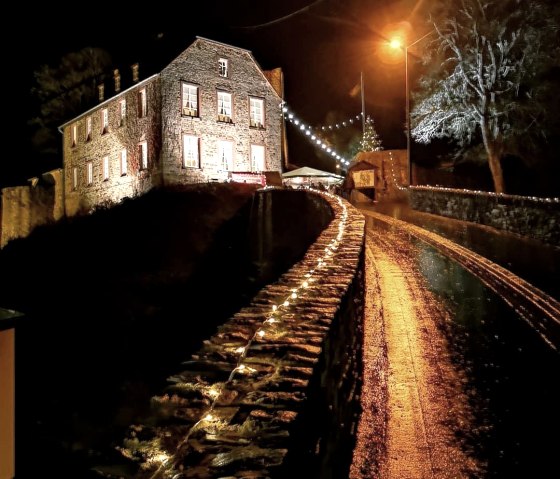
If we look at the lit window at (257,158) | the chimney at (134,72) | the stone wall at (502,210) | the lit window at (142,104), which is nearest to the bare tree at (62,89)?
the chimney at (134,72)

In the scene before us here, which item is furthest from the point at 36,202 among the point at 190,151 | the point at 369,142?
the point at 369,142

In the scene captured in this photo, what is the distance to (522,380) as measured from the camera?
4.54m

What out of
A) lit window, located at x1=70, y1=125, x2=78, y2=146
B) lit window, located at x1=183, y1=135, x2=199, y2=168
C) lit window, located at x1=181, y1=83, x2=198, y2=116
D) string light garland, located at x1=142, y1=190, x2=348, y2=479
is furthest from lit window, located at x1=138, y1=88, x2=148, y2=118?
string light garland, located at x1=142, y1=190, x2=348, y2=479

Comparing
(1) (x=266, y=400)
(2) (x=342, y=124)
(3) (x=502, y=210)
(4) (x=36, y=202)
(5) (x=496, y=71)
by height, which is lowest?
(1) (x=266, y=400)

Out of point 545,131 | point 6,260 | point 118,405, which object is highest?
point 545,131

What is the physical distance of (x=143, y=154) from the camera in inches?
1068

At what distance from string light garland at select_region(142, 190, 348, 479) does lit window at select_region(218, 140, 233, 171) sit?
21935mm

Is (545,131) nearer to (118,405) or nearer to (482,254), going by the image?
(482,254)

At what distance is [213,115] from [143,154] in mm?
4942

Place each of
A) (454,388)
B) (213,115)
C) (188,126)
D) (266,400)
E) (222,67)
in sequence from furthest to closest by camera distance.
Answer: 1. (222,67)
2. (213,115)
3. (188,126)
4. (454,388)
5. (266,400)

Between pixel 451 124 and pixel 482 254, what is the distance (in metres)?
15.7

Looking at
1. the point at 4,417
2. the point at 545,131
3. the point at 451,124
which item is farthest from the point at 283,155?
the point at 4,417

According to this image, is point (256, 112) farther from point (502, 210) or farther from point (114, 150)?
point (502, 210)

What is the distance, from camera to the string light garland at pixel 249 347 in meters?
1.89
